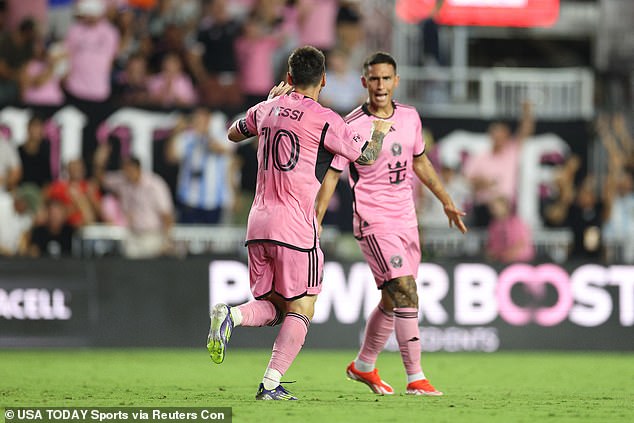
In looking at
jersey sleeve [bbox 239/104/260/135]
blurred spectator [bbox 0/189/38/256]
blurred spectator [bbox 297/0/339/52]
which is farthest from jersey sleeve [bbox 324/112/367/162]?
blurred spectator [bbox 297/0/339/52]

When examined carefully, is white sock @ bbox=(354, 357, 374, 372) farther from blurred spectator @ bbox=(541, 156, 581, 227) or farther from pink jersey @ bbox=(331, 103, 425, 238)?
blurred spectator @ bbox=(541, 156, 581, 227)

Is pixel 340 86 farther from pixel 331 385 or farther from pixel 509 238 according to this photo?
A: pixel 331 385

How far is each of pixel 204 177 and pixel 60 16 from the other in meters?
4.72

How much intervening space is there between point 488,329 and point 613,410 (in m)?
7.55

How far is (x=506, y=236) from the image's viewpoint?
1661cm

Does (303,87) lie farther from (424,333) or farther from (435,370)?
(424,333)

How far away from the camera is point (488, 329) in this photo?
15.9 m

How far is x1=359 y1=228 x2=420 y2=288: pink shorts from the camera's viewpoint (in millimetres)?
9742

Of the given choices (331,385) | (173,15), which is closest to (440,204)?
(173,15)

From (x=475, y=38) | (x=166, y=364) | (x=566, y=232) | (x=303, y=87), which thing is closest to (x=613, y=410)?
(x=303, y=87)

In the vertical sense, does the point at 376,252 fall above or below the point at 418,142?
below

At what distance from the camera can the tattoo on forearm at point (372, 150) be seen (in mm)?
8719

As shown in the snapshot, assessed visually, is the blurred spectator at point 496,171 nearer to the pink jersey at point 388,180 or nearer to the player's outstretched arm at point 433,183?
the player's outstretched arm at point 433,183

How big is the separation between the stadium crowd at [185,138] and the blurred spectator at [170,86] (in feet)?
0.06
